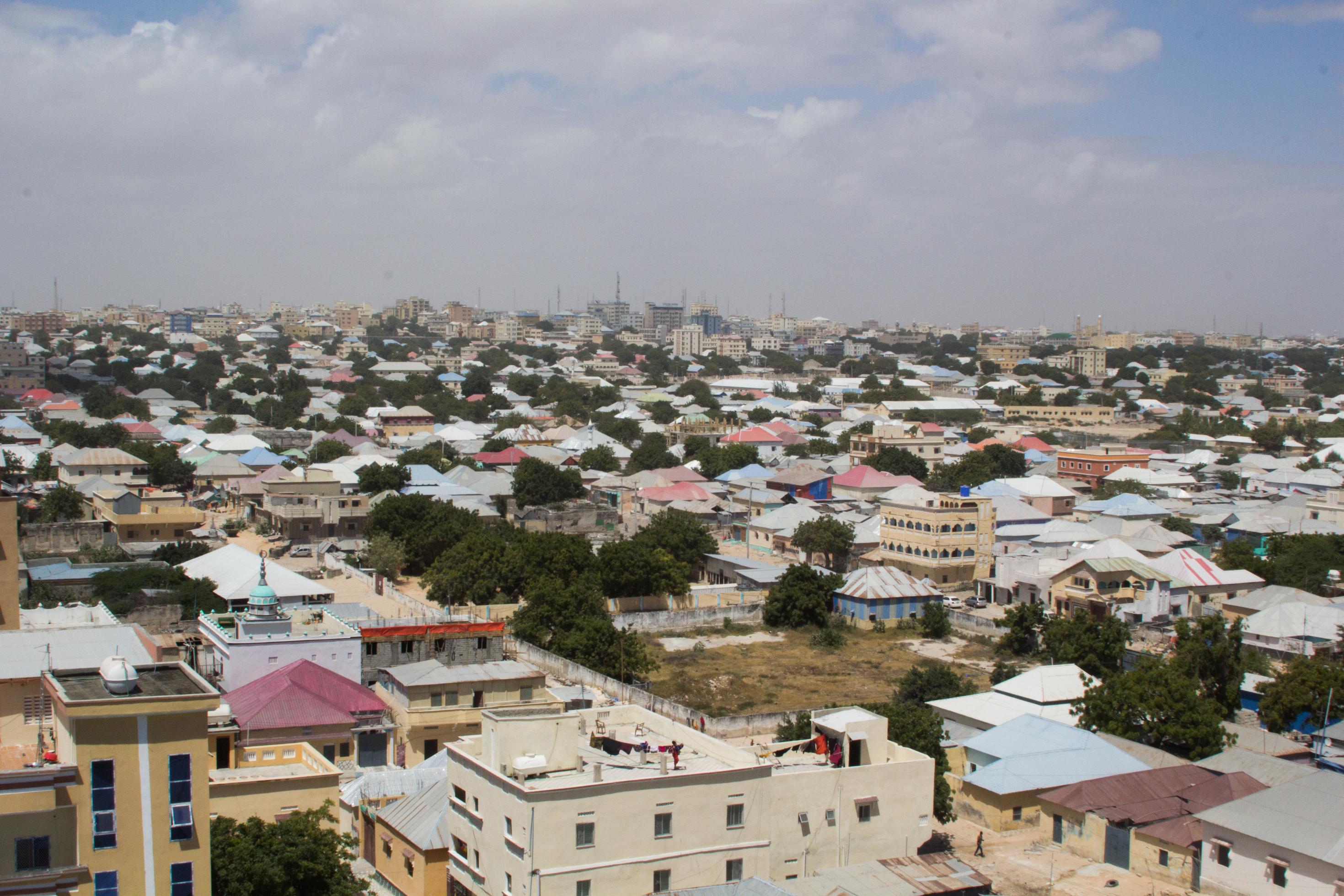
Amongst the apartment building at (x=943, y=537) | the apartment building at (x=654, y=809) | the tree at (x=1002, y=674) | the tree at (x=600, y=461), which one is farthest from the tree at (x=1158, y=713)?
the tree at (x=600, y=461)

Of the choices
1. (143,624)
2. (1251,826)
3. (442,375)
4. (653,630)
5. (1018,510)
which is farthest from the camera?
(442,375)

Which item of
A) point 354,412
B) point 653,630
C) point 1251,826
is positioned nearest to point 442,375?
point 354,412

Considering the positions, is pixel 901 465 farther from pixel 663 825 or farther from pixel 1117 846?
pixel 663 825

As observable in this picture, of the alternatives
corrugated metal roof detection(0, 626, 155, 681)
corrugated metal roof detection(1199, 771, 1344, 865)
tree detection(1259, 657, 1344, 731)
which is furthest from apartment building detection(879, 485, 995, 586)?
corrugated metal roof detection(0, 626, 155, 681)

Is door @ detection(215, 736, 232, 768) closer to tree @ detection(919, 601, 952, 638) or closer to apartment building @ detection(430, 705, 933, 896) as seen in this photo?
apartment building @ detection(430, 705, 933, 896)

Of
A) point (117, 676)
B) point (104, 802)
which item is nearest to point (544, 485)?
point (117, 676)

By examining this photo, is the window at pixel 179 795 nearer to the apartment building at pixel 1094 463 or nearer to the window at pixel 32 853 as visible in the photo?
the window at pixel 32 853

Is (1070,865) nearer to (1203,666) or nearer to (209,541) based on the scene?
(1203,666)
